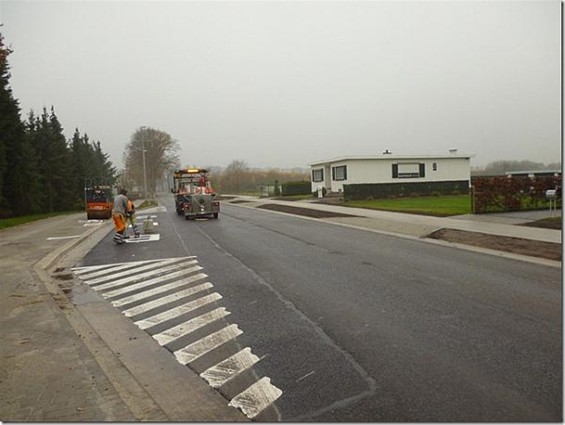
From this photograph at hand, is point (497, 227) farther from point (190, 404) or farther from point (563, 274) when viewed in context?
point (190, 404)

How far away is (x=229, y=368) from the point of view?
15.9 feet

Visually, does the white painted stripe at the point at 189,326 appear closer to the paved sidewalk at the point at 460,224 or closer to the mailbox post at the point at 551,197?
the paved sidewalk at the point at 460,224

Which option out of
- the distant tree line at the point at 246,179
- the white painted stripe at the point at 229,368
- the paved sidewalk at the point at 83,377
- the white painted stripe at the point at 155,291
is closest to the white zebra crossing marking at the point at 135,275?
the white painted stripe at the point at 155,291

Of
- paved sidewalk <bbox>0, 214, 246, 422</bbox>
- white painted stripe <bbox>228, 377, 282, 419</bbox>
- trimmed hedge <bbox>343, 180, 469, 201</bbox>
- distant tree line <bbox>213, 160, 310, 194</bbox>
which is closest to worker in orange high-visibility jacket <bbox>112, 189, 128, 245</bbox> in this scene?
paved sidewalk <bbox>0, 214, 246, 422</bbox>

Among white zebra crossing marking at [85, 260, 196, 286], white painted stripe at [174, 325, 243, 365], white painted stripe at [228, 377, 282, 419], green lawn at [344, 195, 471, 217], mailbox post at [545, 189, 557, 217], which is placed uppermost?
mailbox post at [545, 189, 557, 217]

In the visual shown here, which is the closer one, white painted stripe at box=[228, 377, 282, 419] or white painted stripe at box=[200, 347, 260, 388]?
white painted stripe at box=[228, 377, 282, 419]

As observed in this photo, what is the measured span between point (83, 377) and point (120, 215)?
12291 millimetres

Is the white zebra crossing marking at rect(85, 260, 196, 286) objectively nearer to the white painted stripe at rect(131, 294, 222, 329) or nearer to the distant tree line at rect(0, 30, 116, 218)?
the white painted stripe at rect(131, 294, 222, 329)

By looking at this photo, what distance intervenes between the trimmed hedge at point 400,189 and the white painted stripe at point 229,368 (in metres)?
32.0

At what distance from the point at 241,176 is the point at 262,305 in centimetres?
7708

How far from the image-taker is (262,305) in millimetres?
7176

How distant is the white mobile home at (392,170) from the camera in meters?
45.0

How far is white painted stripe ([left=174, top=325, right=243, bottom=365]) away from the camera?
17.2ft

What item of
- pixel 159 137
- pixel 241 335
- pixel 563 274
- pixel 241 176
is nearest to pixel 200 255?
pixel 241 335
